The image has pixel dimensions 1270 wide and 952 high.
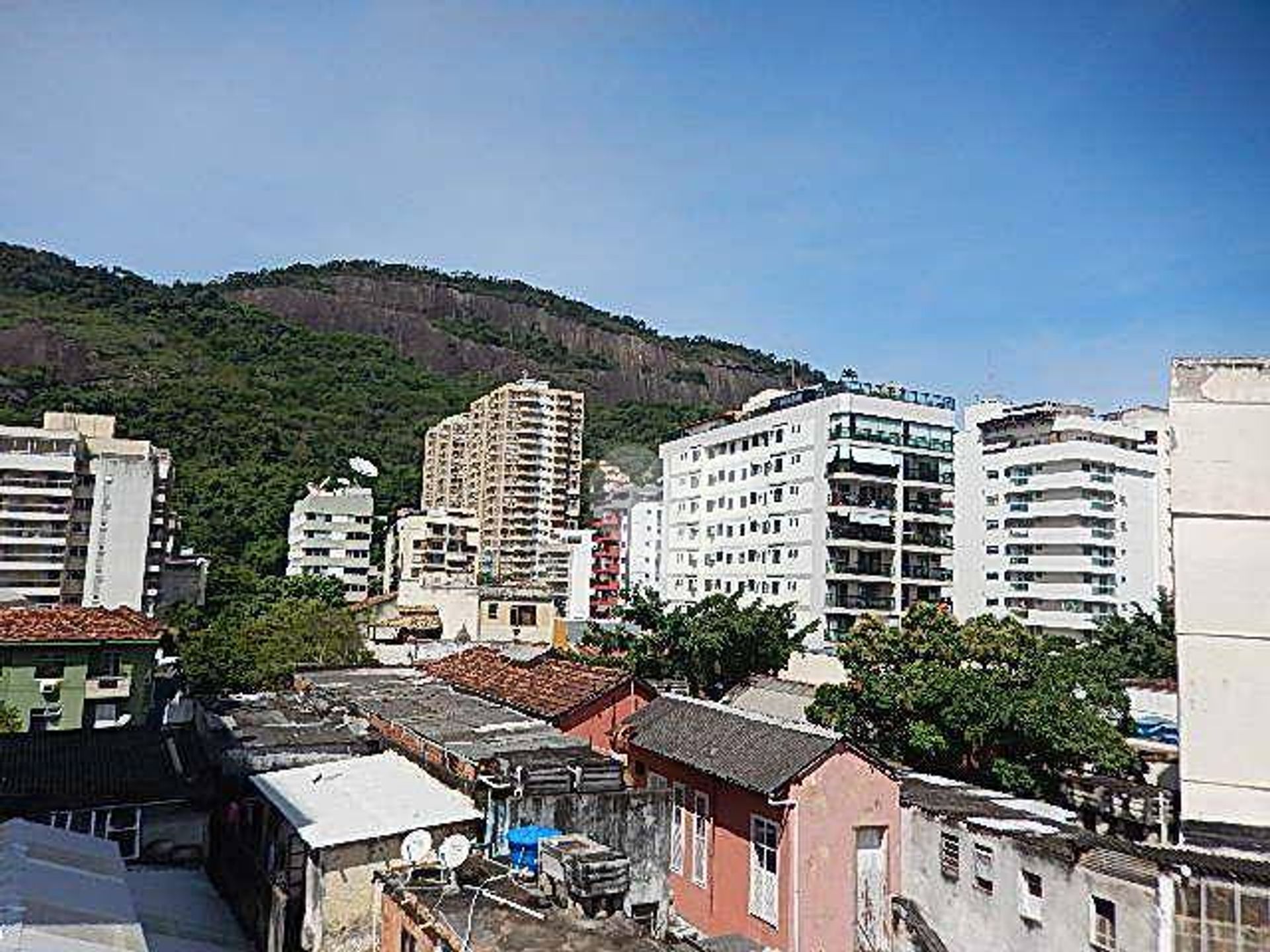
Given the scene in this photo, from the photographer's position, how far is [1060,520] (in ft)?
198

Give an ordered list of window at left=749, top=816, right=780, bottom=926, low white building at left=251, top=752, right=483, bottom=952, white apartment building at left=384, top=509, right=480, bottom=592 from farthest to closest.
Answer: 1. white apartment building at left=384, top=509, right=480, bottom=592
2. window at left=749, top=816, right=780, bottom=926
3. low white building at left=251, top=752, right=483, bottom=952

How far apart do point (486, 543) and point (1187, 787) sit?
3412 inches

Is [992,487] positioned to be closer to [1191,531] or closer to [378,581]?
[1191,531]

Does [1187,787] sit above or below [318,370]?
below

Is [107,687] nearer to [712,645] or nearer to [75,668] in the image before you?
[75,668]

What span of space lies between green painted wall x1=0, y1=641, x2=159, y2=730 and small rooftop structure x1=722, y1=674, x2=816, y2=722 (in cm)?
1964

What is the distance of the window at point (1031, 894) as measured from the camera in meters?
14.7

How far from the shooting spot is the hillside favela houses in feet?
196

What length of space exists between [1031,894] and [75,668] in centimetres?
2941

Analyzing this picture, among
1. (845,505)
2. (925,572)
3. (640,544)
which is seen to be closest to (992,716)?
(845,505)

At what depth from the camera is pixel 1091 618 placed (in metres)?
58.1

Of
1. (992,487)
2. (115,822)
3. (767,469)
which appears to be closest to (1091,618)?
(992,487)

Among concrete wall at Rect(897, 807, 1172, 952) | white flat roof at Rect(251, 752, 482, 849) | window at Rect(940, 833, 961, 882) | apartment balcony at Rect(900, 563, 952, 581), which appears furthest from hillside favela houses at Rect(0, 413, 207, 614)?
window at Rect(940, 833, 961, 882)

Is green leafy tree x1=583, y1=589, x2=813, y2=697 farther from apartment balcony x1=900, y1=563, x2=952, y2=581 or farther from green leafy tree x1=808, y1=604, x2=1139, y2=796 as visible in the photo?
apartment balcony x1=900, y1=563, x2=952, y2=581
